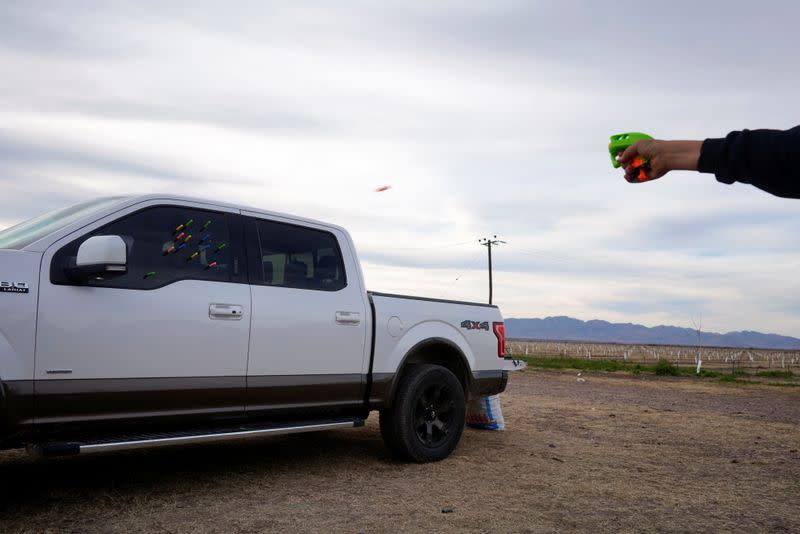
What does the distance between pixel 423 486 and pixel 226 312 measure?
7.20 feet

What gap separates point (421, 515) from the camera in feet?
16.5

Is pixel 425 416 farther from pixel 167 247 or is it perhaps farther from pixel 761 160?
pixel 761 160

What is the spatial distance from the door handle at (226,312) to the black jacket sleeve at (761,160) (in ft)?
13.7

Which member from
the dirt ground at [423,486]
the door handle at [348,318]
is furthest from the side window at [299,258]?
the dirt ground at [423,486]

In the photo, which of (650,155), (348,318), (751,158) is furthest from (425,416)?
(751,158)

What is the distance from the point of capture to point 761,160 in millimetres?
1639

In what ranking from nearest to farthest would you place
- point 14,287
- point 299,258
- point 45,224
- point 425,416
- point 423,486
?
point 14,287 < point 45,224 < point 423,486 < point 299,258 < point 425,416

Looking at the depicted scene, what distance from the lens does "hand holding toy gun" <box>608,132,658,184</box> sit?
210 centimetres

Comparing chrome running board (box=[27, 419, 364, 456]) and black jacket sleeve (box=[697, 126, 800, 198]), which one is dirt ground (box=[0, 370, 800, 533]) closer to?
chrome running board (box=[27, 419, 364, 456])

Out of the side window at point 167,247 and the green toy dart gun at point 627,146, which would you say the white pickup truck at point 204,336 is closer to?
the side window at point 167,247

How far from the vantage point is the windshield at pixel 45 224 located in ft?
15.8

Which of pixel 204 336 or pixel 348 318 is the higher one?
pixel 348 318

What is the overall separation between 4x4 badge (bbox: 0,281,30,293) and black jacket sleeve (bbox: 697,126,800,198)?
4.09 m

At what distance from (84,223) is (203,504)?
7.15ft
